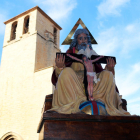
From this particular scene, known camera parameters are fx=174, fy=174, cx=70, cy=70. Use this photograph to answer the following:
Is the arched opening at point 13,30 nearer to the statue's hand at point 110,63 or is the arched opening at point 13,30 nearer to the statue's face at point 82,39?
the statue's face at point 82,39

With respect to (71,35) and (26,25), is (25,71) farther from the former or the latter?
(71,35)

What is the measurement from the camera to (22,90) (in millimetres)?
14953

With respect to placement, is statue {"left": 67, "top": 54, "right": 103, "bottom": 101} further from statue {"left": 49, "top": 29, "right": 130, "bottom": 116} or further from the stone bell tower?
the stone bell tower

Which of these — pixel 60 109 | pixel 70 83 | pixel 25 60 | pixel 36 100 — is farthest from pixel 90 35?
pixel 25 60

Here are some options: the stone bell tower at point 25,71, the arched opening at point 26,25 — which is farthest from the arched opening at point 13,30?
the arched opening at point 26,25

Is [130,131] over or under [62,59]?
under

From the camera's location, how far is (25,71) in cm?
1573

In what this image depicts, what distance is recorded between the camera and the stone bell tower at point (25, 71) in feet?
44.0

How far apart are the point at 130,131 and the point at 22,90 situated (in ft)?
44.5

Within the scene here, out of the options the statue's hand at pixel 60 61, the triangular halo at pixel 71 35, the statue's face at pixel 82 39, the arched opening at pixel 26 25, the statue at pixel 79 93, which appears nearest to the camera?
the statue at pixel 79 93

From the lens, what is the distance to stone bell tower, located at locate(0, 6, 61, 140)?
44.0 ft

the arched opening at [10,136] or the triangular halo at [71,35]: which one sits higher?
the triangular halo at [71,35]

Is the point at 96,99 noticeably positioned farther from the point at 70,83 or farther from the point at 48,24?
the point at 48,24

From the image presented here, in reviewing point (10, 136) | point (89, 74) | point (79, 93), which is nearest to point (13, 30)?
point (10, 136)
